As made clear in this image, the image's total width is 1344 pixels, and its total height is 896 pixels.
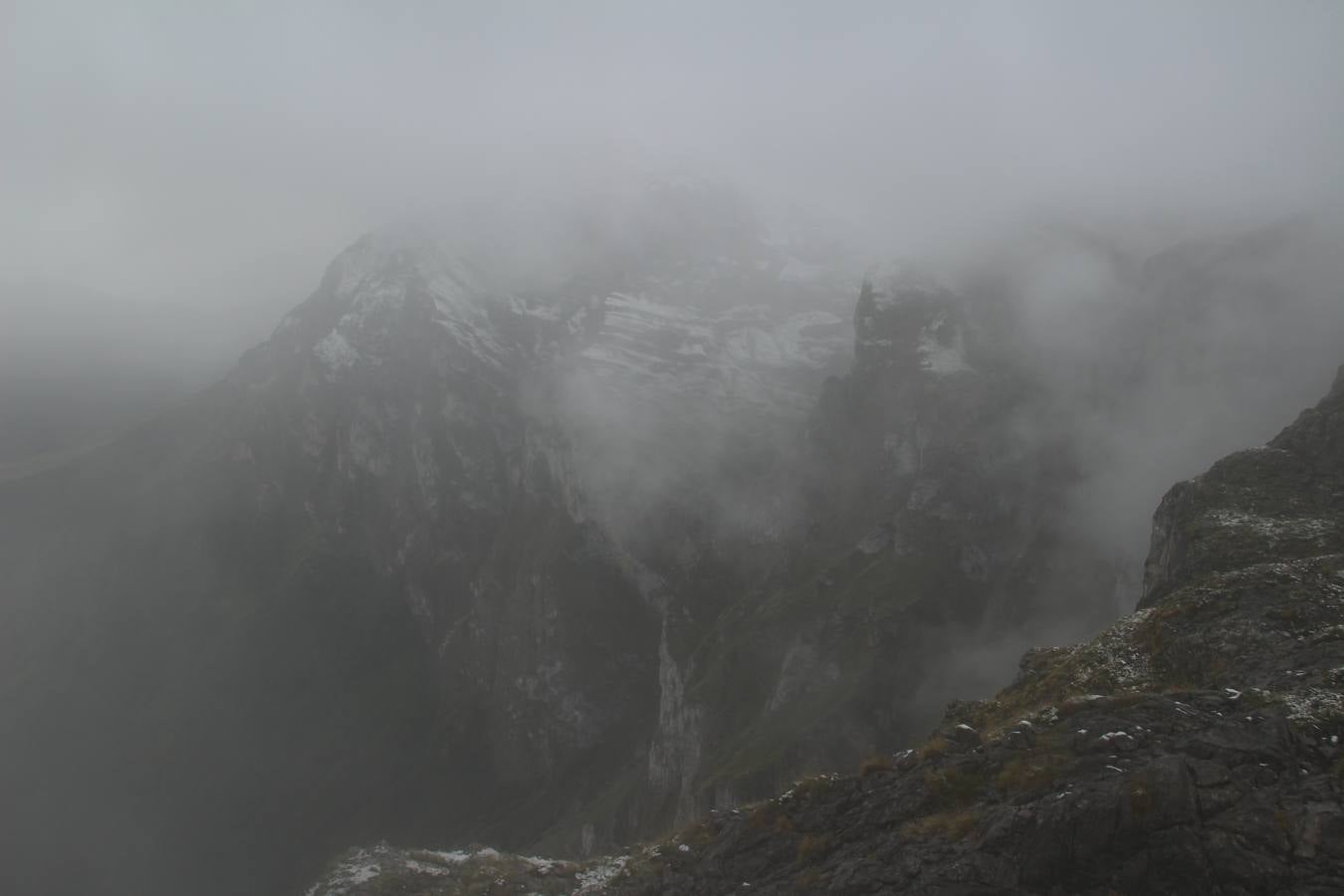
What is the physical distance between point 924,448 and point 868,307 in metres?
43.1

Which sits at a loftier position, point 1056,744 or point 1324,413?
point 1324,413

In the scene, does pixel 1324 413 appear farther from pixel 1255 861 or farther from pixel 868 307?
pixel 868 307

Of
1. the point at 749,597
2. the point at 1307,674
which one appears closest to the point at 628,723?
the point at 749,597

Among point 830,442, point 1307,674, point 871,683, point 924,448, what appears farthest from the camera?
→ point 830,442

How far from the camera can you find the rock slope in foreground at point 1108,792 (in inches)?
1038

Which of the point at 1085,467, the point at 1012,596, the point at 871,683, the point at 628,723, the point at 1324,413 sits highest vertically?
the point at 1324,413

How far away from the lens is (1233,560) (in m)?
60.2

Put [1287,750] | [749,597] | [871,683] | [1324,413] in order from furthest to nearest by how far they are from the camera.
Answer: [749,597] → [871,683] → [1324,413] → [1287,750]

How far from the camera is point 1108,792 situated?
28.5 m

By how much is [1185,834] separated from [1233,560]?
39.6m

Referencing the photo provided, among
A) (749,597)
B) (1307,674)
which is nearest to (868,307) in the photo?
(749,597)

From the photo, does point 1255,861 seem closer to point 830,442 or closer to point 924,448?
point 924,448

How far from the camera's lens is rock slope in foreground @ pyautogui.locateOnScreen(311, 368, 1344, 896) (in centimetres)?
2638

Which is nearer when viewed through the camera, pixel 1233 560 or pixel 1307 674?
pixel 1307 674
